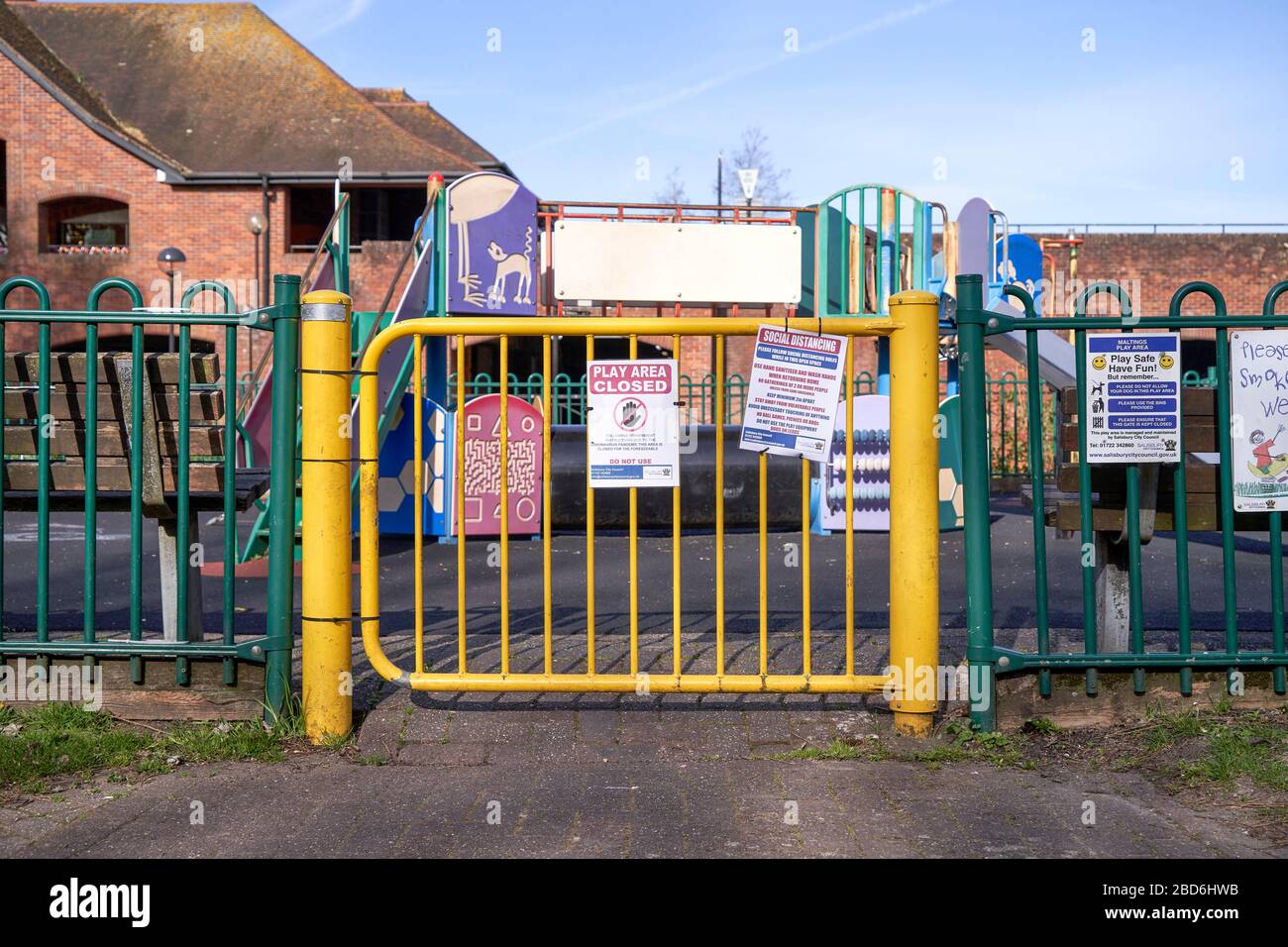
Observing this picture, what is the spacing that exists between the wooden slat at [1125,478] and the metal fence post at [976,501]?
19.8 inches

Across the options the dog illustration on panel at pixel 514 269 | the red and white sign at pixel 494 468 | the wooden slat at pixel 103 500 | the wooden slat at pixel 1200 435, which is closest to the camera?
the wooden slat at pixel 1200 435

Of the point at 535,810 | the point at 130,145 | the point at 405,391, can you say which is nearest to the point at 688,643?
the point at 535,810

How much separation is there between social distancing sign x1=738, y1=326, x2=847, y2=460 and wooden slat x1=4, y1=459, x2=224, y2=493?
6.79ft

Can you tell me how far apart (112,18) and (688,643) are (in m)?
32.5

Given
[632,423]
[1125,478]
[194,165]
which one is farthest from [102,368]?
[194,165]

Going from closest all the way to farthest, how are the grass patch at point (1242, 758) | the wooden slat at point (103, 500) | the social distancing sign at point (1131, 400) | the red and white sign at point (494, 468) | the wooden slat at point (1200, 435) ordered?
the grass patch at point (1242, 758) < the social distancing sign at point (1131, 400) < the wooden slat at point (1200, 435) < the wooden slat at point (103, 500) < the red and white sign at point (494, 468)

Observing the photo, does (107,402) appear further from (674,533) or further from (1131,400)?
(1131,400)

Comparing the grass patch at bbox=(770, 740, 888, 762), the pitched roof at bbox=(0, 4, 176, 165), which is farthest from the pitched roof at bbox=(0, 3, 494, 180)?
the grass patch at bbox=(770, 740, 888, 762)

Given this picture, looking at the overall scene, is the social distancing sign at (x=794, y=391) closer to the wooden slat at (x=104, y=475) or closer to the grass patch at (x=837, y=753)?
the grass patch at (x=837, y=753)

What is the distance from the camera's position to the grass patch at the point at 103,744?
168 inches

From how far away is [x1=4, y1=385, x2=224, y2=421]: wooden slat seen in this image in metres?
4.78

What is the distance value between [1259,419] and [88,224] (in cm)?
2892

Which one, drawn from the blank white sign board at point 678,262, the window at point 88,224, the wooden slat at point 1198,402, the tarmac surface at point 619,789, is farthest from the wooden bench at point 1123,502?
the window at point 88,224

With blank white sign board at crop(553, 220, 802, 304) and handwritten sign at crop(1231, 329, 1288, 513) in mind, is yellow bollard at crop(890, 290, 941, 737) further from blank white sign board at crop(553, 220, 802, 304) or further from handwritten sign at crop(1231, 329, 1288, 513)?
blank white sign board at crop(553, 220, 802, 304)
